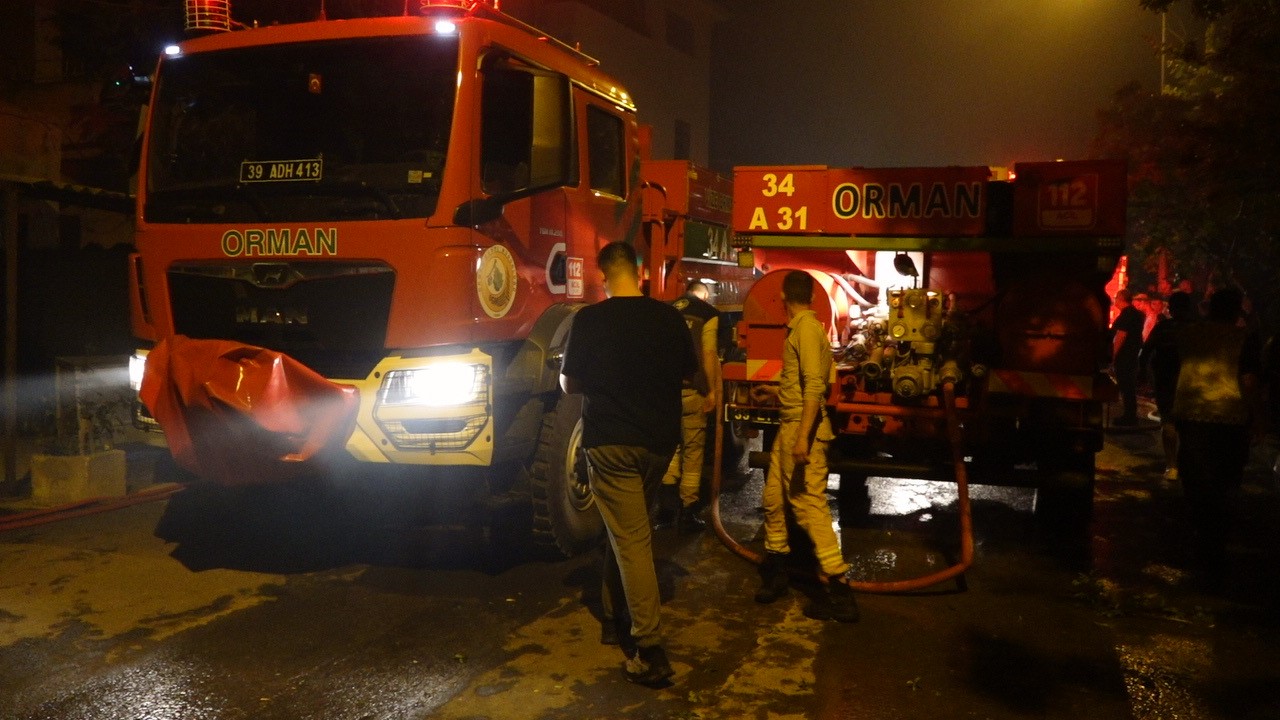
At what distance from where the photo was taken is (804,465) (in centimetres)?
564

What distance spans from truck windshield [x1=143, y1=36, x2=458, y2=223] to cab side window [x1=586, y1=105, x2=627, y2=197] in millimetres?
1382

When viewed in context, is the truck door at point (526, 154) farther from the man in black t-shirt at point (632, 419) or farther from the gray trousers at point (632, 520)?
the gray trousers at point (632, 520)

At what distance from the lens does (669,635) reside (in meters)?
5.23

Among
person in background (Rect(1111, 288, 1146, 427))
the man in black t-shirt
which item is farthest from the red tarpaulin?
person in background (Rect(1111, 288, 1146, 427))

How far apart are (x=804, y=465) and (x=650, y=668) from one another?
62.6 inches

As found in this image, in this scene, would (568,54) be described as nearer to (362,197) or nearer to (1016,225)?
(362,197)

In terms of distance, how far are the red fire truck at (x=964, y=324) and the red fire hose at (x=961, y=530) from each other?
0.04 metres

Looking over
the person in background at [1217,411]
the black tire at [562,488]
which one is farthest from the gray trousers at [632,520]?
the person in background at [1217,411]

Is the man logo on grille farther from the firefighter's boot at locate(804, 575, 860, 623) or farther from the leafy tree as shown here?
the leafy tree

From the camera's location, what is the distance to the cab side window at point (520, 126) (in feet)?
18.7

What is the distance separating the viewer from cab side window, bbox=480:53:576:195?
5.71 meters

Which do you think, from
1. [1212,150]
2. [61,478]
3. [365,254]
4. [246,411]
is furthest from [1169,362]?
[61,478]

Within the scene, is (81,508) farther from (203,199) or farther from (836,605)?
(836,605)

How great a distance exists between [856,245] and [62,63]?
13.3 metres
